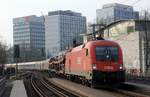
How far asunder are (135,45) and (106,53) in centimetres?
4116

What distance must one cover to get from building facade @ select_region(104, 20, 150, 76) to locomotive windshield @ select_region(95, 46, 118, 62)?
32.4m

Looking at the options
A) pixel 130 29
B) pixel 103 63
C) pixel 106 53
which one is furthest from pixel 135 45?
pixel 103 63

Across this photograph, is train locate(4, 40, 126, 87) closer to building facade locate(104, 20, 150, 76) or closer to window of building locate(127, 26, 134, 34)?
building facade locate(104, 20, 150, 76)

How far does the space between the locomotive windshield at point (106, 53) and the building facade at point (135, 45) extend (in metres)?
32.4

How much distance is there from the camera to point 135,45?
228ft

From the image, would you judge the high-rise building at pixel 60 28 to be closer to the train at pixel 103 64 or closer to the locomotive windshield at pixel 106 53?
the train at pixel 103 64

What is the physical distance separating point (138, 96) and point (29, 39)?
175718 millimetres

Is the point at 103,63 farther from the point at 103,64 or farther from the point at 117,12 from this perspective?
the point at 117,12

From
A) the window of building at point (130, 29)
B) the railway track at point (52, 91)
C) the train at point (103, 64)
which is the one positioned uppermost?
the window of building at point (130, 29)

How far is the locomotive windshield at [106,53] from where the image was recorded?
28.9 meters

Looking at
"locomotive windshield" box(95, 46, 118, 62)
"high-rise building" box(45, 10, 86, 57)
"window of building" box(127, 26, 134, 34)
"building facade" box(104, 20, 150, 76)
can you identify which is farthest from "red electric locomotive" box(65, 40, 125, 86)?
"high-rise building" box(45, 10, 86, 57)

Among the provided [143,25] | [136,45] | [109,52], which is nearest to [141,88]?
[109,52]

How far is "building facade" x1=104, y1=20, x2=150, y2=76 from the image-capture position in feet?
216

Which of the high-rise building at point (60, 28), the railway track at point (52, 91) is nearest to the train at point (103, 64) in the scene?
the railway track at point (52, 91)
